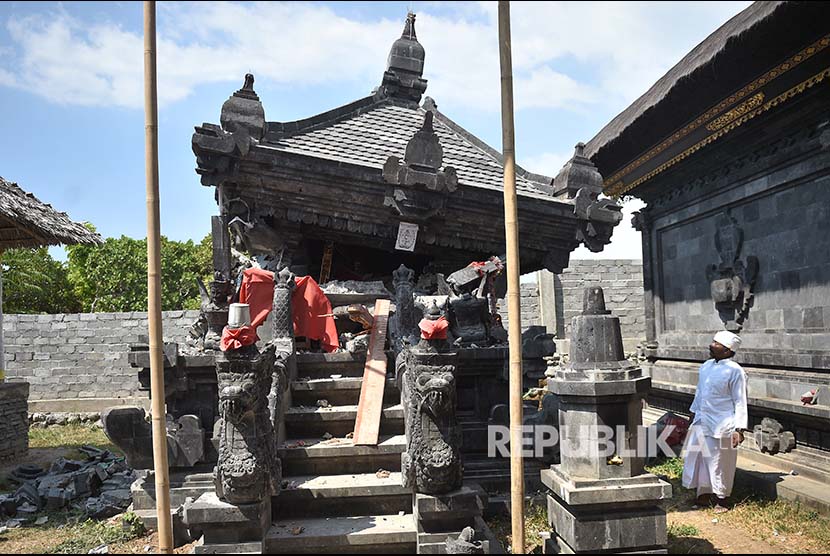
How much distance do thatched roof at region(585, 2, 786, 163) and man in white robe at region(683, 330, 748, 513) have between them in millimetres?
3362

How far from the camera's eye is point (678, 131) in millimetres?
8945

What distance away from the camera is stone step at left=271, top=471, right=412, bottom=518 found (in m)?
4.84

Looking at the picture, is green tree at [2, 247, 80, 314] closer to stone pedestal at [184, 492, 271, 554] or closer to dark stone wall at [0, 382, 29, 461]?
dark stone wall at [0, 382, 29, 461]

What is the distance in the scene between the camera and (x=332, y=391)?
20.2ft

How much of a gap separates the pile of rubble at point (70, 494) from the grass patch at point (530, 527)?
13.3 feet

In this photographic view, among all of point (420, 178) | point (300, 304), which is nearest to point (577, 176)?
point (420, 178)

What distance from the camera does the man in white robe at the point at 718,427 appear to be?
18.8ft

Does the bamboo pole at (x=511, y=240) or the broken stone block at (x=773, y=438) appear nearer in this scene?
the bamboo pole at (x=511, y=240)

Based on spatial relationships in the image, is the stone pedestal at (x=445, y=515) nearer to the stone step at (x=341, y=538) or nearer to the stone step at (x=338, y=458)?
the stone step at (x=341, y=538)

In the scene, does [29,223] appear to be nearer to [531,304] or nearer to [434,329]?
[434,329]

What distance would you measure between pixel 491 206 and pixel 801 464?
4816 millimetres

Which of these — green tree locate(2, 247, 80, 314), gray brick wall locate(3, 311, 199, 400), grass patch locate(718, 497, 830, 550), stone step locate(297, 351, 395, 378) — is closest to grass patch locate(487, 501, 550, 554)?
grass patch locate(718, 497, 830, 550)

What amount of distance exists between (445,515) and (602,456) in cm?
132

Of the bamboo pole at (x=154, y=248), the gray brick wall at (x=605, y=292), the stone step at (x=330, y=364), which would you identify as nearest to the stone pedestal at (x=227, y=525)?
the bamboo pole at (x=154, y=248)
